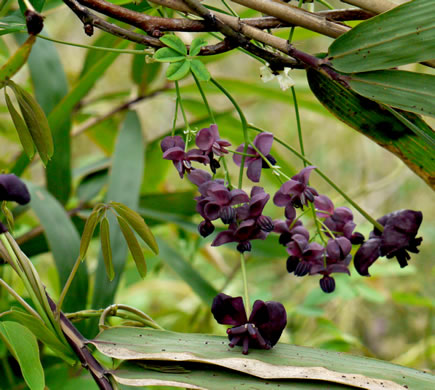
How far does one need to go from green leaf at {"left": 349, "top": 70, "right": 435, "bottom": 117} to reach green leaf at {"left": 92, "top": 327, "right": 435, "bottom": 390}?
0.17 metres

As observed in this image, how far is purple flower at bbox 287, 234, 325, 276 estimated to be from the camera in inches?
14.0

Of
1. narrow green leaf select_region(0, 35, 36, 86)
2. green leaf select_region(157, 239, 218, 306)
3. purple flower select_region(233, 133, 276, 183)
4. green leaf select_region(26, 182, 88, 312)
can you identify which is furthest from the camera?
green leaf select_region(157, 239, 218, 306)

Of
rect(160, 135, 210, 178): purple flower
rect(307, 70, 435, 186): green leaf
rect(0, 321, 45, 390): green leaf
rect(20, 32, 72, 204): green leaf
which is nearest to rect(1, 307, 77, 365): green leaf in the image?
rect(0, 321, 45, 390): green leaf

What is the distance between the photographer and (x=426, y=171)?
37 centimetres

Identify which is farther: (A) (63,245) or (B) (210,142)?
(A) (63,245)

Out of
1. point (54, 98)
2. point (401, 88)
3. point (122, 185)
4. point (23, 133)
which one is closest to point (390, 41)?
point (401, 88)

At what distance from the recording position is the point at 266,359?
32 centimetres

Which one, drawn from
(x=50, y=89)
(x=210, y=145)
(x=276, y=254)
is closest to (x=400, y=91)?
(x=210, y=145)

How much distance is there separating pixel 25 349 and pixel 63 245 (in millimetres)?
257

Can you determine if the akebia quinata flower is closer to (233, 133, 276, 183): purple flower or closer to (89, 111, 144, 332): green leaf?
(233, 133, 276, 183): purple flower

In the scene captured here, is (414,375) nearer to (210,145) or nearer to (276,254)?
(210,145)

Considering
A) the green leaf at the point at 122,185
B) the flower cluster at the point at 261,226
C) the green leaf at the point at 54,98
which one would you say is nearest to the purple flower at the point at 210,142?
the flower cluster at the point at 261,226

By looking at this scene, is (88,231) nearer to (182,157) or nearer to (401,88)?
(182,157)

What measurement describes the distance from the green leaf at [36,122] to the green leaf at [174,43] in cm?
9
